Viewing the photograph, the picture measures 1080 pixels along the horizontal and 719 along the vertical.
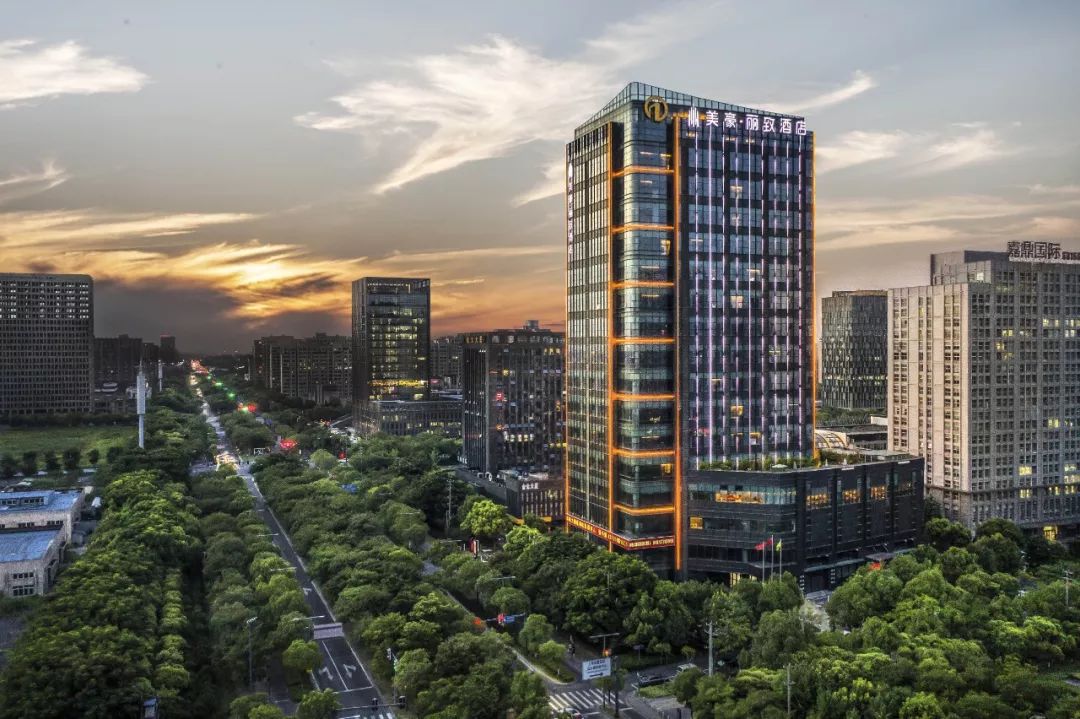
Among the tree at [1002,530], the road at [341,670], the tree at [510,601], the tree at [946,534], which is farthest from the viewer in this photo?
the tree at [946,534]

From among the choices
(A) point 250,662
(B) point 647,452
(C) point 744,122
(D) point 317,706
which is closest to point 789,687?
(D) point 317,706

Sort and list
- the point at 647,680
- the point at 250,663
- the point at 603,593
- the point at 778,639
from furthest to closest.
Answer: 1. the point at 603,593
2. the point at 647,680
3. the point at 778,639
4. the point at 250,663

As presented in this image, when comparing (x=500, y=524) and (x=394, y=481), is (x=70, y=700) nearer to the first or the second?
(x=500, y=524)

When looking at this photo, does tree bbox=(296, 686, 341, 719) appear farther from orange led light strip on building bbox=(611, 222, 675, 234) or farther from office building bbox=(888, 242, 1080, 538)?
office building bbox=(888, 242, 1080, 538)

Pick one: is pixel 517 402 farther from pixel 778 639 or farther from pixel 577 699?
pixel 778 639

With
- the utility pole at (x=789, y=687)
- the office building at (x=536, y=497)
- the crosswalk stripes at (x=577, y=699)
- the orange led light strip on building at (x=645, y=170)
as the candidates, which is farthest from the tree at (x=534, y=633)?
the orange led light strip on building at (x=645, y=170)

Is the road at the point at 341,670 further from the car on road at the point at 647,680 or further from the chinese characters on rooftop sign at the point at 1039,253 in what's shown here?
the chinese characters on rooftop sign at the point at 1039,253
